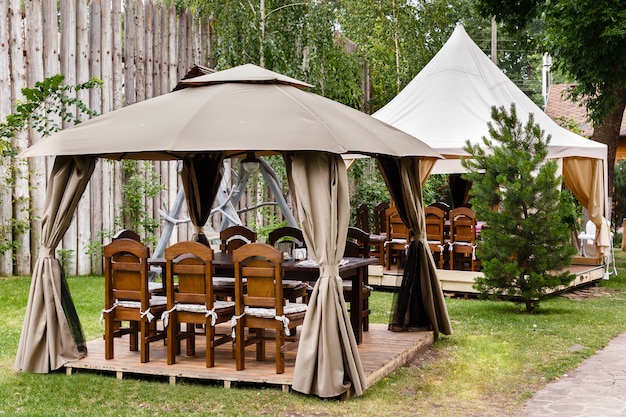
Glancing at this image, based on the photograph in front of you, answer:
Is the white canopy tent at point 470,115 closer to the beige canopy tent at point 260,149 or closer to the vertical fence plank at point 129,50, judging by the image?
the vertical fence plank at point 129,50

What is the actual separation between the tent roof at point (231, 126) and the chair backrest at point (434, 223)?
4.03 m

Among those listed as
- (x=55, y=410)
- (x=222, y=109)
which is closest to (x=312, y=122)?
(x=222, y=109)

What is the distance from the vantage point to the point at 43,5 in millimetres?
11578

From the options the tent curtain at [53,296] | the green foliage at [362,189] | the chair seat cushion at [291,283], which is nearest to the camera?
the tent curtain at [53,296]

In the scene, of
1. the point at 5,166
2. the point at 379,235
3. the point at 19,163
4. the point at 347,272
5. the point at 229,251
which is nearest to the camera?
the point at 347,272

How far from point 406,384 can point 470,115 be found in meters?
7.95

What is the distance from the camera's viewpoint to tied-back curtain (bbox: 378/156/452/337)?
28.4 ft

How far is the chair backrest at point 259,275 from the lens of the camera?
265 inches

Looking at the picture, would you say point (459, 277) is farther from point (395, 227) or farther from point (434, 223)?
point (395, 227)

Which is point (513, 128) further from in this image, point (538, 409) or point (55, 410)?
point (55, 410)

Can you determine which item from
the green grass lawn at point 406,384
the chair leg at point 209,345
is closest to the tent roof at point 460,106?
the green grass lawn at point 406,384

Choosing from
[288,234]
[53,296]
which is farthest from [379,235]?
[53,296]

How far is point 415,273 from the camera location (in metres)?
8.76

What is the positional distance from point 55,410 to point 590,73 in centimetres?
1103
